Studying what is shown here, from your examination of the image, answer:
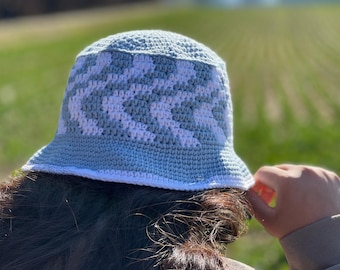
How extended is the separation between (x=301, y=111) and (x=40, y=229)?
25.3 ft

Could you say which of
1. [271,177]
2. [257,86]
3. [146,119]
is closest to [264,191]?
[271,177]

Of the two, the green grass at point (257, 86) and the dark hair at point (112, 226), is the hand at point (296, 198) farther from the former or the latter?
the green grass at point (257, 86)

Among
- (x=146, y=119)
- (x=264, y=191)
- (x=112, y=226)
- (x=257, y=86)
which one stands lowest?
(x=257, y=86)

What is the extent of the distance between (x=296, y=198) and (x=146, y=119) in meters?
0.47

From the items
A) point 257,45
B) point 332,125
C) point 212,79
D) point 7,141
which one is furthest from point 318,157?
point 257,45

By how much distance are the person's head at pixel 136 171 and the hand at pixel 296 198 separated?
183 millimetres

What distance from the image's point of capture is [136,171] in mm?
1221

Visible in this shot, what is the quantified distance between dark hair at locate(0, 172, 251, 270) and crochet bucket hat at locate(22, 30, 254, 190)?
1.2 inches

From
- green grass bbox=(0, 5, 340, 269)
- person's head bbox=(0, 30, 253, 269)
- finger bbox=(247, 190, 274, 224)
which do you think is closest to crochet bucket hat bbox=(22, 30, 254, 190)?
person's head bbox=(0, 30, 253, 269)

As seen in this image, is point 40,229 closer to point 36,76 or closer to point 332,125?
point 332,125

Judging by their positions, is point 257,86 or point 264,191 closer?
point 264,191

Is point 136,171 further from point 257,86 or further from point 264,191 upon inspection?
point 257,86

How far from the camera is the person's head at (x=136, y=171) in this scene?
3.86 ft

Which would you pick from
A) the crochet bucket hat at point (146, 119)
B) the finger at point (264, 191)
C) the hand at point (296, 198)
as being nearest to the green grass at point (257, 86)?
the finger at point (264, 191)
